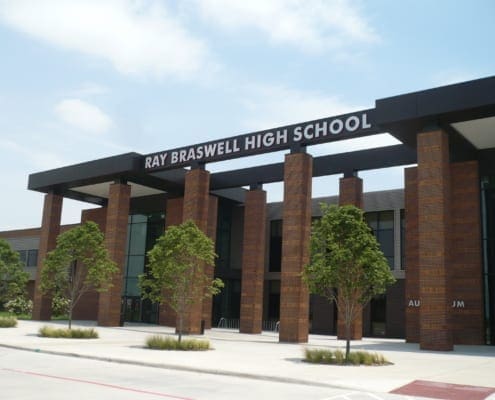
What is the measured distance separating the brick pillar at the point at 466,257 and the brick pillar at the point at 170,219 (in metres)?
21.1

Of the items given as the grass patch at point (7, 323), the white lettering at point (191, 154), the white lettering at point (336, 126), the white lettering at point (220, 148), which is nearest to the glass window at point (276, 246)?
the white lettering at point (191, 154)

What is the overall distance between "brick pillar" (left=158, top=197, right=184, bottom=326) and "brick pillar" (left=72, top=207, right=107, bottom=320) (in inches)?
280

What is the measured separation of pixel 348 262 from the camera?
64.7 feet

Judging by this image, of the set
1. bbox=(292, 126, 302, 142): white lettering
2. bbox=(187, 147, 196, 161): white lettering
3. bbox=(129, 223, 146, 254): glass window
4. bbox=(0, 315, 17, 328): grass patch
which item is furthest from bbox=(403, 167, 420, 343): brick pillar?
bbox=(0, 315, 17, 328): grass patch

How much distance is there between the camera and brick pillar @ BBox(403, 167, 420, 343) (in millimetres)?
32500

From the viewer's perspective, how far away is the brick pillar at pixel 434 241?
24422 millimetres

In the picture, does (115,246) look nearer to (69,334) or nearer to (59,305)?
(59,305)

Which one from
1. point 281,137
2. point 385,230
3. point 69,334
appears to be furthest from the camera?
point 385,230

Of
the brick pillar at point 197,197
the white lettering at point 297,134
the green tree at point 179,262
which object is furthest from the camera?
the brick pillar at point 197,197

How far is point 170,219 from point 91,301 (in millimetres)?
10593

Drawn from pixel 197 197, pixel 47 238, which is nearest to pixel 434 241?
pixel 197 197

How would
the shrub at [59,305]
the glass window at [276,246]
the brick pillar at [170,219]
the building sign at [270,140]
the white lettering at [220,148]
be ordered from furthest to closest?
the shrub at [59,305] → the glass window at [276,246] → the brick pillar at [170,219] → the white lettering at [220,148] → the building sign at [270,140]

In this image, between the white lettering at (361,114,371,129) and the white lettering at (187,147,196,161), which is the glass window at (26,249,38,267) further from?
the white lettering at (361,114,371,129)

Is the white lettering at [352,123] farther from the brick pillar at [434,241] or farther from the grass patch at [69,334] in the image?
the grass patch at [69,334]
